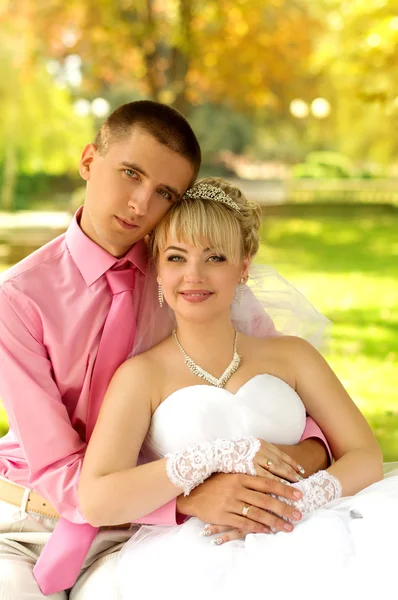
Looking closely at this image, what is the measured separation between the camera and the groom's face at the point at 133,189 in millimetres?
2910

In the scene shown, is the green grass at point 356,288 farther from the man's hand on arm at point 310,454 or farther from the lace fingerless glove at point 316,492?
the lace fingerless glove at point 316,492

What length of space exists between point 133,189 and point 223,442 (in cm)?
94

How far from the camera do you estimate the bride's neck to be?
9.71 feet

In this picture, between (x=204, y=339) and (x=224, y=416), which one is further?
(x=204, y=339)

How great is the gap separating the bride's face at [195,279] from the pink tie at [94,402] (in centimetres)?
16

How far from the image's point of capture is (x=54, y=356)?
2.87 metres

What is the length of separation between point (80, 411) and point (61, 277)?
1.57 ft

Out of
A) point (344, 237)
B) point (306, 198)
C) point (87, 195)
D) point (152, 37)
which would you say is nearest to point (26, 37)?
point (152, 37)

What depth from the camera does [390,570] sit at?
2.25 m

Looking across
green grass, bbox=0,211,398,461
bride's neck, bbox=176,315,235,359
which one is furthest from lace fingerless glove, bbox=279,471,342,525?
green grass, bbox=0,211,398,461

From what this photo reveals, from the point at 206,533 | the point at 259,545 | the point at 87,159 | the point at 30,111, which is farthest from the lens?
the point at 30,111

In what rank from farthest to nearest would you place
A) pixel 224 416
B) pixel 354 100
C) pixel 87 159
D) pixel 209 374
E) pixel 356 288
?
1. pixel 354 100
2. pixel 356 288
3. pixel 87 159
4. pixel 209 374
5. pixel 224 416

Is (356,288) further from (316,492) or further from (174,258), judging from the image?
(316,492)

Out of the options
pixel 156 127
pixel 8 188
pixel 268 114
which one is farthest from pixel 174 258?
pixel 268 114
